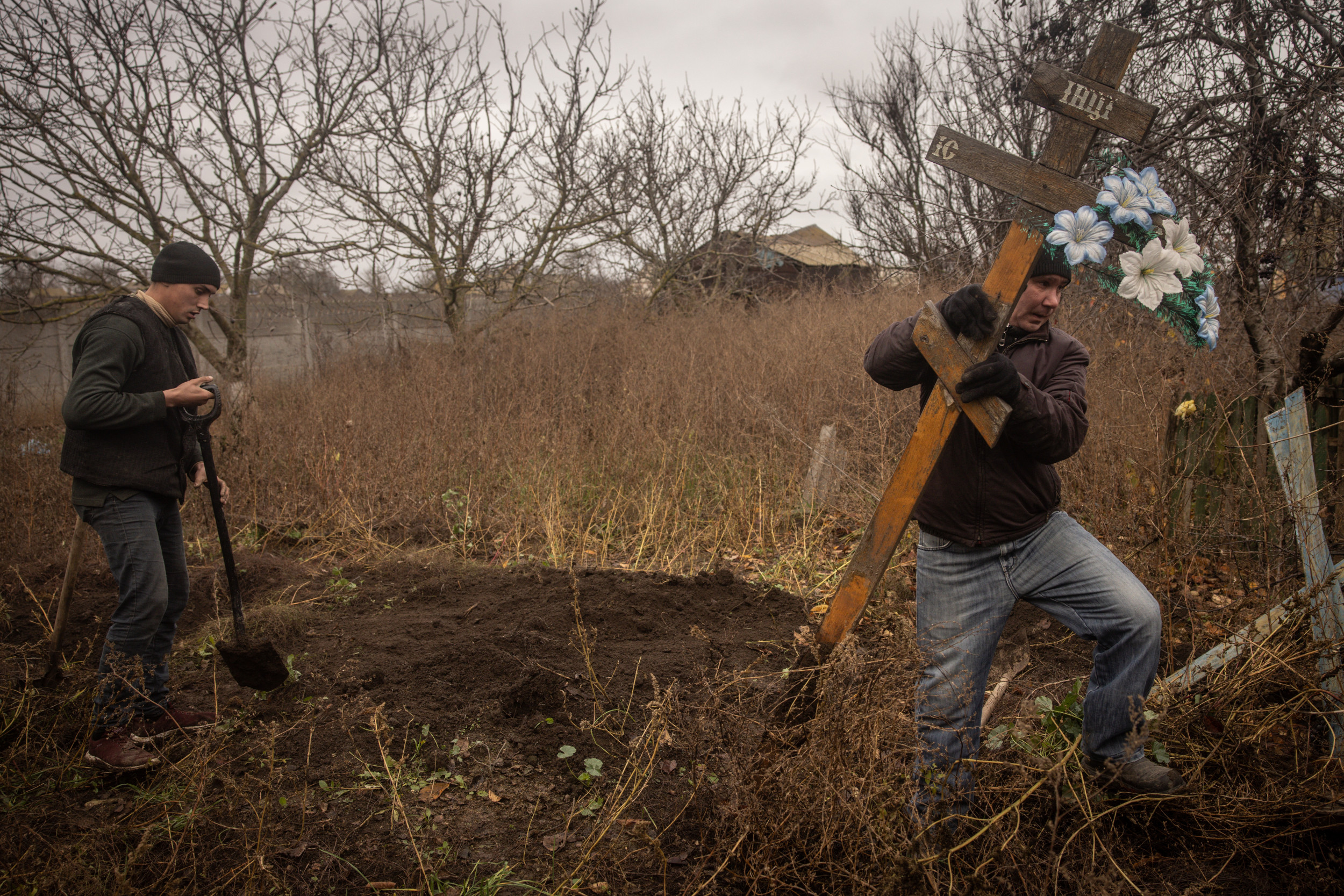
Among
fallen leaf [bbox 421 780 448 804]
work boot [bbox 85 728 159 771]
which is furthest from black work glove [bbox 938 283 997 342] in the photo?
work boot [bbox 85 728 159 771]

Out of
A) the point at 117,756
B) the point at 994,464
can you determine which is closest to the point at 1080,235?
the point at 994,464

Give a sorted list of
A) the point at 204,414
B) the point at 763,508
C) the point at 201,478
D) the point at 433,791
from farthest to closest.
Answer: the point at 763,508
the point at 201,478
the point at 204,414
the point at 433,791

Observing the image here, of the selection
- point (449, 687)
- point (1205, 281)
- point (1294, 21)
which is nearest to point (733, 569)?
point (449, 687)

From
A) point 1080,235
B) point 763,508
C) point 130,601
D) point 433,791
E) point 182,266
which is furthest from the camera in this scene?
point 763,508

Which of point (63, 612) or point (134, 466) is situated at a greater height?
point (134, 466)

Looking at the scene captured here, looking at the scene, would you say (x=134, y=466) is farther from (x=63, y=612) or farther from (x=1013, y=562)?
(x=1013, y=562)

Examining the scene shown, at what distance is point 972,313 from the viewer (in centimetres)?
213

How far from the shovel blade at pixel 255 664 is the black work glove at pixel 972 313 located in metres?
3.07

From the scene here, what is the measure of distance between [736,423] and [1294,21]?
5059 millimetres

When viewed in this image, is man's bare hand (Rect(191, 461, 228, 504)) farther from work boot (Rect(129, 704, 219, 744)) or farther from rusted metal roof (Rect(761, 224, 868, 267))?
rusted metal roof (Rect(761, 224, 868, 267))

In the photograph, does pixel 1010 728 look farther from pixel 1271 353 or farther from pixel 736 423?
pixel 736 423

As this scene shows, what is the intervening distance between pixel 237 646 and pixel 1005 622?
10.1 feet

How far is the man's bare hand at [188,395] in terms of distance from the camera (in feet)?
9.89

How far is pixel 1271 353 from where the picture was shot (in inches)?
186
